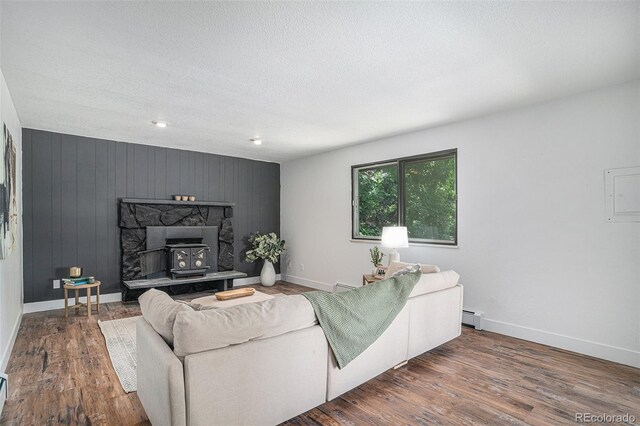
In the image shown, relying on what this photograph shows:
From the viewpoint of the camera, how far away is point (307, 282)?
6.36 metres

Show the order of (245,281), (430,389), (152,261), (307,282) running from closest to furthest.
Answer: (430,389) → (152,261) → (307,282) → (245,281)

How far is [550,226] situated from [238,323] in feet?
10.6

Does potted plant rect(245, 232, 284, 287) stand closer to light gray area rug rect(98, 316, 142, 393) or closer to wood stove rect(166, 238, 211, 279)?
wood stove rect(166, 238, 211, 279)

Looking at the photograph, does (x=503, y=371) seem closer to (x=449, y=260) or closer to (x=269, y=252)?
A: (x=449, y=260)

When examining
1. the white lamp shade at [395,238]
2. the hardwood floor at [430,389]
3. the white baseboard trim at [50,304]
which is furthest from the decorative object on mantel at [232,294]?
the white baseboard trim at [50,304]

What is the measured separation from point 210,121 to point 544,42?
11.2ft

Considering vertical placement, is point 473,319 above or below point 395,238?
below

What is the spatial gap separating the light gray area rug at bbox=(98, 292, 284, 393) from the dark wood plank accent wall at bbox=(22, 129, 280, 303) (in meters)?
1.32

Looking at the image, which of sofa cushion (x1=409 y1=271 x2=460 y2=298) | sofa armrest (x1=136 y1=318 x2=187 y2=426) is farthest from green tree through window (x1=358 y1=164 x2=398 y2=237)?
sofa armrest (x1=136 y1=318 x2=187 y2=426)

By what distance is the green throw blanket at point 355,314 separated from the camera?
2189 mm

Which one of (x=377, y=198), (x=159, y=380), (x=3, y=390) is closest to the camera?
(x=159, y=380)

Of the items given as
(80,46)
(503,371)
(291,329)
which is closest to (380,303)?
(291,329)

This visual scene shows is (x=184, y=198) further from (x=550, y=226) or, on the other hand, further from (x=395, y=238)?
(x=550, y=226)

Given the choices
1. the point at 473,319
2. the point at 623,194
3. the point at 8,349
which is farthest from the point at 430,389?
the point at 8,349
